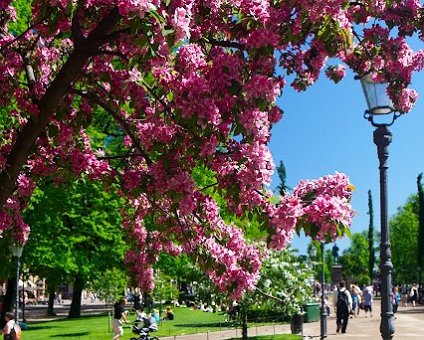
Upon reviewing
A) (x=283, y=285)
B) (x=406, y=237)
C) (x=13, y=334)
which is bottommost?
(x=13, y=334)

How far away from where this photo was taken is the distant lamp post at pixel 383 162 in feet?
29.4

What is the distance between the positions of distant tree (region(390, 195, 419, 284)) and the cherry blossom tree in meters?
80.4

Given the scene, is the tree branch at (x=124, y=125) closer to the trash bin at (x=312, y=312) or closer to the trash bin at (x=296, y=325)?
the trash bin at (x=296, y=325)

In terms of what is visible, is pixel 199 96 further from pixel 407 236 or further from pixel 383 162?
pixel 407 236

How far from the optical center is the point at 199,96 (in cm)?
635

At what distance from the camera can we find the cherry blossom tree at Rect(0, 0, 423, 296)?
6.21 meters

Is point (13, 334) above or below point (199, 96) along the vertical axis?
below

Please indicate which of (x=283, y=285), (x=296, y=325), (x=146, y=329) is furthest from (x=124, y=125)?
(x=296, y=325)

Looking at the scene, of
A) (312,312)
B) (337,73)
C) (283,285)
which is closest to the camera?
(337,73)

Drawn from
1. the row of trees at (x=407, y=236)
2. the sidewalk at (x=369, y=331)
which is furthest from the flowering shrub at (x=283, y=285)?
the row of trees at (x=407, y=236)

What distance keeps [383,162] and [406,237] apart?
8156cm

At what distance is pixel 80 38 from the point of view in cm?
727

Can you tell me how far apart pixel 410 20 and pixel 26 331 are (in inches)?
1256

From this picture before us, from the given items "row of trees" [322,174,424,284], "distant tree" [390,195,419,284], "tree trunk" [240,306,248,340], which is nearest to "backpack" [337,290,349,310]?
"tree trunk" [240,306,248,340]
